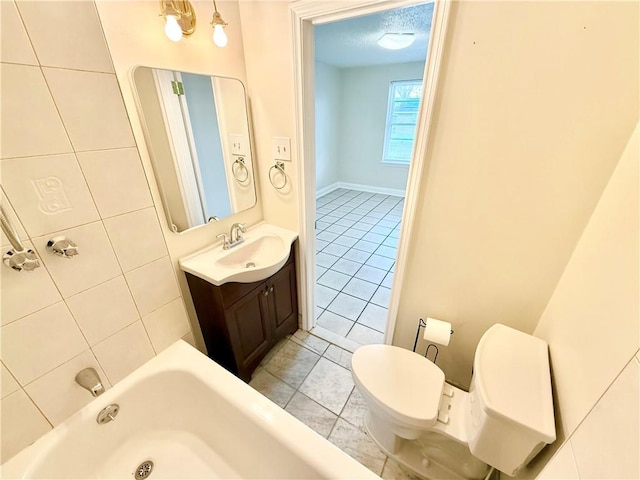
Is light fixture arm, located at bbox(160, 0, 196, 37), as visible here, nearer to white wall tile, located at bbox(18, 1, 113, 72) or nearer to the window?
white wall tile, located at bbox(18, 1, 113, 72)

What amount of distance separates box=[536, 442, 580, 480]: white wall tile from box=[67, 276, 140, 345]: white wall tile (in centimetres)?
160

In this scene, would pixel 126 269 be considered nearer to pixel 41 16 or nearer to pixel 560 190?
pixel 41 16

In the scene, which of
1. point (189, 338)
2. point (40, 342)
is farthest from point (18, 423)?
point (189, 338)

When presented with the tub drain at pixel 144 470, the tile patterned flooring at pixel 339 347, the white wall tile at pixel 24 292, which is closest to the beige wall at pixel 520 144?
the tile patterned flooring at pixel 339 347

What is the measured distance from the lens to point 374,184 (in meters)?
5.26

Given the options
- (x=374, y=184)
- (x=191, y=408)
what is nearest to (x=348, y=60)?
(x=374, y=184)

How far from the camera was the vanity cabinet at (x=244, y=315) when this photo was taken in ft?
4.48

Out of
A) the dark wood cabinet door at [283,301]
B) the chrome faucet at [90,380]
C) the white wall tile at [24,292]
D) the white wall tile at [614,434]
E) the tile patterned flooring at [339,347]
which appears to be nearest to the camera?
the white wall tile at [614,434]

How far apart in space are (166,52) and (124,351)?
1370 mm

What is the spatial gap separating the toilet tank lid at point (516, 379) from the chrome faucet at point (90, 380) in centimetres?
153

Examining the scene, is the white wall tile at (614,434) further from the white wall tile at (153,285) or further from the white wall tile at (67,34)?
the white wall tile at (67,34)

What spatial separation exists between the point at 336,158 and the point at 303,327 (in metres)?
4.10

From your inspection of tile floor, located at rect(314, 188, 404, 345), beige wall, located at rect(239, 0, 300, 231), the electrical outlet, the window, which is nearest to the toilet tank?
tile floor, located at rect(314, 188, 404, 345)

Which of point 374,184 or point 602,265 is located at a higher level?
point 602,265
